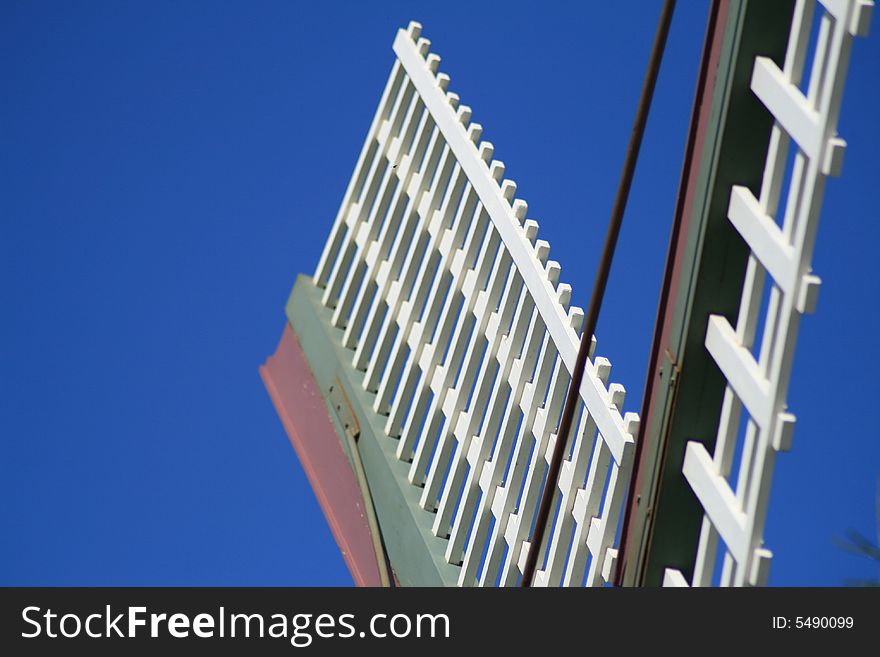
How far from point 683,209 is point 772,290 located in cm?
20

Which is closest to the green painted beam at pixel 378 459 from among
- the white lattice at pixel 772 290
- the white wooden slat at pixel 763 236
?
the white lattice at pixel 772 290

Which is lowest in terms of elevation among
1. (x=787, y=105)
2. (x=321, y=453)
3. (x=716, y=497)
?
(x=716, y=497)

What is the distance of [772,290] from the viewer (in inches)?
62.5

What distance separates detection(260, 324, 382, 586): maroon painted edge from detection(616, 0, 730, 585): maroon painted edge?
1.22 metres

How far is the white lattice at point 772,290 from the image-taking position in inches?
59.1

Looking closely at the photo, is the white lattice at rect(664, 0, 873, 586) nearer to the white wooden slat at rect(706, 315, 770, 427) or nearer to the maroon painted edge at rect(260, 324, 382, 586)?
the white wooden slat at rect(706, 315, 770, 427)

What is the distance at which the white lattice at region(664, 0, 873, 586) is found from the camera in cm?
150

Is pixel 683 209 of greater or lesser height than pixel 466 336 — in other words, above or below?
below

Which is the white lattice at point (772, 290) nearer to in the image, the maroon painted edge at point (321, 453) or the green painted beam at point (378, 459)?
the green painted beam at point (378, 459)

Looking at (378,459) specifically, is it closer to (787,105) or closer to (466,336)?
(466,336)

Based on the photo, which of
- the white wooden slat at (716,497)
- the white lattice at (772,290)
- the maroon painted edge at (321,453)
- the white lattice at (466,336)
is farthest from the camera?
the maroon painted edge at (321,453)

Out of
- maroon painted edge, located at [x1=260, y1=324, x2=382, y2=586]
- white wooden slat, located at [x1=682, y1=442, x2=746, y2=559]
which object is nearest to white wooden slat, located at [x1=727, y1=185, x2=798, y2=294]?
white wooden slat, located at [x1=682, y1=442, x2=746, y2=559]

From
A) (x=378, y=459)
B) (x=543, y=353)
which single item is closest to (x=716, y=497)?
(x=543, y=353)

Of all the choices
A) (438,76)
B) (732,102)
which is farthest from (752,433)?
(438,76)
